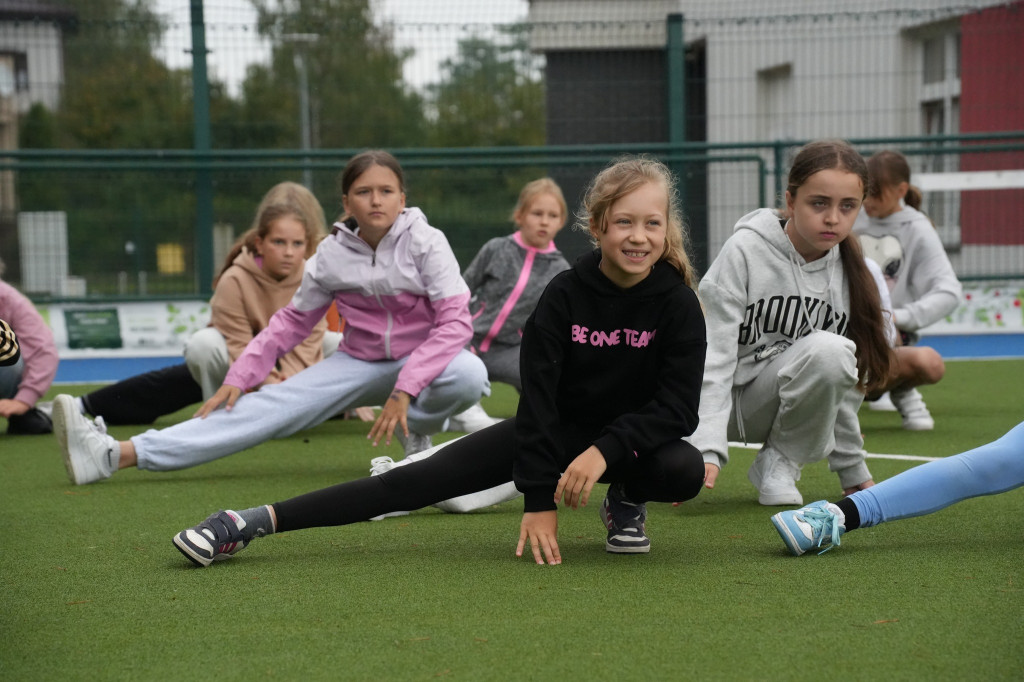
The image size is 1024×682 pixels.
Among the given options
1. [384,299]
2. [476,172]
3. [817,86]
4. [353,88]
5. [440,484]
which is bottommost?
[440,484]

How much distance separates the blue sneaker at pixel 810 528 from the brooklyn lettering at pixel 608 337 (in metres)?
0.58

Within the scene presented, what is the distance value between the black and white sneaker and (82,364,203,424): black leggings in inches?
138

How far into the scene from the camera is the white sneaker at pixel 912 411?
5961 mm

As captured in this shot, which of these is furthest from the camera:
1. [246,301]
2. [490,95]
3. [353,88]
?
[490,95]

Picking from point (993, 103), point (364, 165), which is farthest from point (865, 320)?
point (993, 103)

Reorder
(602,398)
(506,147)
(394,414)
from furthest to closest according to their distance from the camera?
(506,147), (394,414), (602,398)

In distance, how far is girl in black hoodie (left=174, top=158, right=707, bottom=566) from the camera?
3.14 metres

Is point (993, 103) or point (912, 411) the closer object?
point (912, 411)

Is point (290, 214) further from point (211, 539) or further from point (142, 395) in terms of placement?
point (211, 539)

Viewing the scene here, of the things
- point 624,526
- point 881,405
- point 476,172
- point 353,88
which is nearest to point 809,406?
point 624,526

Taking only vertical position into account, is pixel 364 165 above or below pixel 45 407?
above

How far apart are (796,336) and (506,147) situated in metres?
6.91

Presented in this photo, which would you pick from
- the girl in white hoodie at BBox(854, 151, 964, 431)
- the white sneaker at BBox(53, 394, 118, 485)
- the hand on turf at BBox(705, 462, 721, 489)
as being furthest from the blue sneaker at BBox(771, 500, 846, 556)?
the girl in white hoodie at BBox(854, 151, 964, 431)

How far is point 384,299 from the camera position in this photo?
4586 mm
